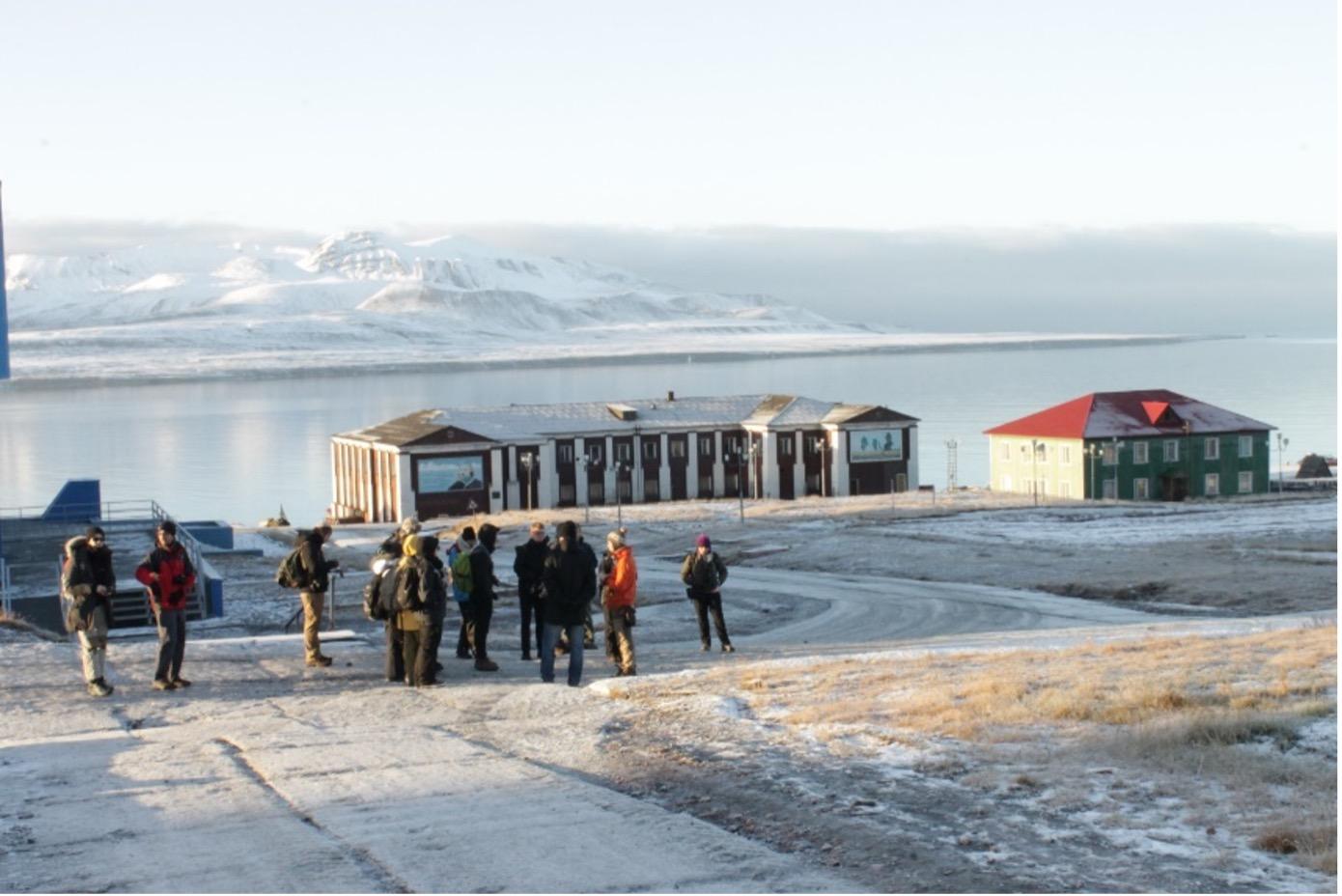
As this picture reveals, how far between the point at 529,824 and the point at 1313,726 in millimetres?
5439

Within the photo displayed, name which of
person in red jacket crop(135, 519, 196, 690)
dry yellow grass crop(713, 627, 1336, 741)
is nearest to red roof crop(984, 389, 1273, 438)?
dry yellow grass crop(713, 627, 1336, 741)

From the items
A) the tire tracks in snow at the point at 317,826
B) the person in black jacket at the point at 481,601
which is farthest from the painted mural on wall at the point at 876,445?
the tire tracks in snow at the point at 317,826

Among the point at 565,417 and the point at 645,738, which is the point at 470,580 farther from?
the point at 565,417

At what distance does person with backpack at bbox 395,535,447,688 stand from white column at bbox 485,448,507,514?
61.1 meters

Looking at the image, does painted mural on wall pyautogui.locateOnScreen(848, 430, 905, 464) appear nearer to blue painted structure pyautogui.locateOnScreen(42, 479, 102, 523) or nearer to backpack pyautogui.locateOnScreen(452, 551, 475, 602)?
blue painted structure pyautogui.locateOnScreen(42, 479, 102, 523)

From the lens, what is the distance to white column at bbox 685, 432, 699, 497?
82.9 metres

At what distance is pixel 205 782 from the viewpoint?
10422mm

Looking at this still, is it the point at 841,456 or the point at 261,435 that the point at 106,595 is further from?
the point at 261,435

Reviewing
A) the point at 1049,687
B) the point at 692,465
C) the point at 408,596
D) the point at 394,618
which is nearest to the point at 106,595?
the point at 394,618

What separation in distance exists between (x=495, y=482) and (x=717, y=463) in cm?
1293

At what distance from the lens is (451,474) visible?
74.8 metres

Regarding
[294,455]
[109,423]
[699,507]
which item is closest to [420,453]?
[699,507]

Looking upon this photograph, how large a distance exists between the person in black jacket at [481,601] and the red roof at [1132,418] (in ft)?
201

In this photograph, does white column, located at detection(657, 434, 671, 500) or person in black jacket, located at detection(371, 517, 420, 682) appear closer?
person in black jacket, located at detection(371, 517, 420, 682)
